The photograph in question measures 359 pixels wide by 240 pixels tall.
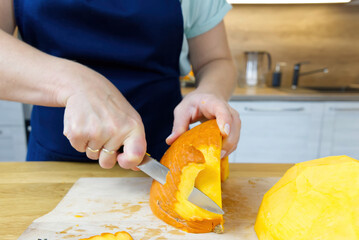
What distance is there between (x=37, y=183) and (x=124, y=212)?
Answer: 0.31 metres

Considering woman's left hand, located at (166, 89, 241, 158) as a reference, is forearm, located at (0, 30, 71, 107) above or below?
above

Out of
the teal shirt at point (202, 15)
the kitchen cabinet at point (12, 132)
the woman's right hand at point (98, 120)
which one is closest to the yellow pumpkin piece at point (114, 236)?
the woman's right hand at point (98, 120)

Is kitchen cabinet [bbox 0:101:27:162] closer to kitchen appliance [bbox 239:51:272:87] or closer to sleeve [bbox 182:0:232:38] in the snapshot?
sleeve [bbox 182:0:232:38]

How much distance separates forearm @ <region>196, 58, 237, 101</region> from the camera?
37.4 inches

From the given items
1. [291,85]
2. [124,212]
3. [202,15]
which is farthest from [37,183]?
[291,85]

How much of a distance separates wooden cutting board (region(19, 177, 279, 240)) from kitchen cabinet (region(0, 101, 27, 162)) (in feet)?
5.41

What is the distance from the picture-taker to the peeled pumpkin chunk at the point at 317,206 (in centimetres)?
53

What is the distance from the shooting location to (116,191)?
802 millimetres

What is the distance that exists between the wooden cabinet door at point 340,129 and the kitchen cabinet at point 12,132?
2.34 m

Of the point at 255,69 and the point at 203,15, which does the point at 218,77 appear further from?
the point at 255,69

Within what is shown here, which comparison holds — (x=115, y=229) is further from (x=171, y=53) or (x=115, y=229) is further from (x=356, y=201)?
(x=171, y=53)

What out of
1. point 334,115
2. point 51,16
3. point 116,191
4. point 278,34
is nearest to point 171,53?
point 51,16

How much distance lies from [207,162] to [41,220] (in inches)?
16.0

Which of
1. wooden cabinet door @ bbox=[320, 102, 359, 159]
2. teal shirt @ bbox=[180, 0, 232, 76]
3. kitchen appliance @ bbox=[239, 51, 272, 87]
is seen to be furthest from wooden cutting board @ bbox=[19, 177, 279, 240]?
kitchen appliance @ bbox=[239, 51, 272, 87]
